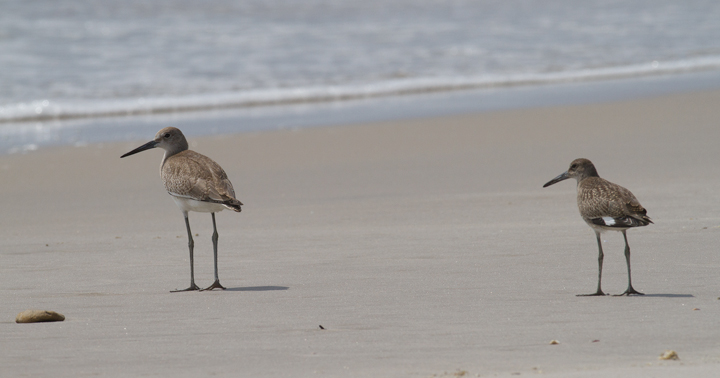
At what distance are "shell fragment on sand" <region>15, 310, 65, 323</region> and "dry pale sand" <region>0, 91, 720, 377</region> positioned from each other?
50 millimetres

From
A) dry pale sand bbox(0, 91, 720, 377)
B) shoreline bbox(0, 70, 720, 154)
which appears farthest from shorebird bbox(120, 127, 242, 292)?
shoreline bbox(0, 70, 720, 154)

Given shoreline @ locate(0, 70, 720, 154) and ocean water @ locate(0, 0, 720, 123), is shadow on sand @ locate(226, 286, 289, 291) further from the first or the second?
ocean water @ locate(0, 0, 720, 123)

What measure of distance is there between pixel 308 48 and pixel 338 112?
6563 millimetres

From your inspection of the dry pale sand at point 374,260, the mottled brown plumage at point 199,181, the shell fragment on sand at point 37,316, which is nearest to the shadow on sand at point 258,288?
the dry pale sand at point 374,260

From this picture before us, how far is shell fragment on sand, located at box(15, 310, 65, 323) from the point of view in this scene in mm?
5031

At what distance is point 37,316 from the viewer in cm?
503

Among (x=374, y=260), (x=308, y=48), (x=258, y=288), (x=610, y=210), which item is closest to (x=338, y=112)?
(x=308, y=48)

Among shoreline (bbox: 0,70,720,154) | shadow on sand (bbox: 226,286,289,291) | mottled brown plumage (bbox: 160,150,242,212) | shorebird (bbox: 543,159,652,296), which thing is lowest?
shadow on sand (bbox: 226,286,289,291)

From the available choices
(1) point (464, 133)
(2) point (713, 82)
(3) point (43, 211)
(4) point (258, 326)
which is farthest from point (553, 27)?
A: (4) point (258, 326)

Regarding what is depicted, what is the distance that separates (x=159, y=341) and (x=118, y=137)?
29.2ft

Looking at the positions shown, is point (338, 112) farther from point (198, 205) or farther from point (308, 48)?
point (198, 205)

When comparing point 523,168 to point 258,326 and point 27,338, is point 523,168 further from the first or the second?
point 27,338

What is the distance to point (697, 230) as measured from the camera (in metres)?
6.91

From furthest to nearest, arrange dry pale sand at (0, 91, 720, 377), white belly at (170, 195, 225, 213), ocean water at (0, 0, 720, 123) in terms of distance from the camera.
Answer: ocean water at (0, 0, 720, 123)
white belly at (170, 195, 225, 213)
dry pale sand at (0, 91, 720, 377)
